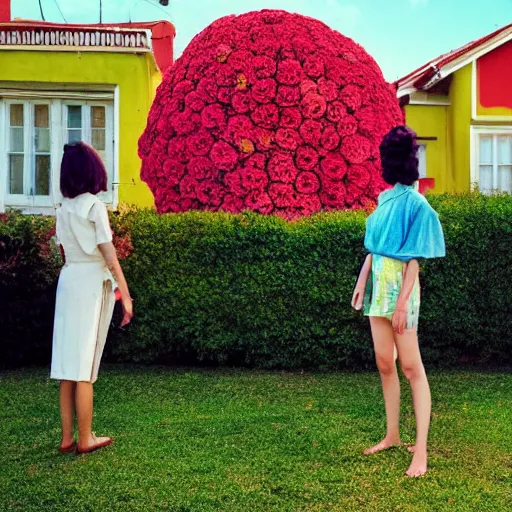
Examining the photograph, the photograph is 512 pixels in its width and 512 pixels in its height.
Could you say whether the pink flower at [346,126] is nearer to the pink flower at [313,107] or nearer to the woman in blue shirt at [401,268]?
the pink flower at [313,107]

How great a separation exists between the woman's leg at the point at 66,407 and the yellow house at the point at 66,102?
9.02 meters

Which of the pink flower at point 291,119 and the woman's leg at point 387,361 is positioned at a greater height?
the pink flower at point 291,119

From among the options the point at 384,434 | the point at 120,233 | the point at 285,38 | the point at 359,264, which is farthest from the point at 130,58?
the point at 384,434

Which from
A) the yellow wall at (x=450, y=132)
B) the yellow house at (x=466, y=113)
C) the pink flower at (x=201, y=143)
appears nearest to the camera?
the pink flower at (x=201, y=143)

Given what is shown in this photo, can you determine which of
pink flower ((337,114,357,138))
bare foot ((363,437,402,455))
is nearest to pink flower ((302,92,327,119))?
pink flower ((337,114,357,138))

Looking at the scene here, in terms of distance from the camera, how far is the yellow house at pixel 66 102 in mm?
14148

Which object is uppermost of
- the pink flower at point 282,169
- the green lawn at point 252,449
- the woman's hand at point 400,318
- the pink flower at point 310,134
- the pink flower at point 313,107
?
the pink flower at point 313,107

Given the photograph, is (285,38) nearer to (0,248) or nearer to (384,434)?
(0,248)

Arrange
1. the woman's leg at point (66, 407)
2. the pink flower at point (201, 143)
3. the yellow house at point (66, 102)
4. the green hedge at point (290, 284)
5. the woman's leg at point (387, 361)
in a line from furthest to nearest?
the yellow house at point (66, 102), the pink flower at point (201, 143), the green hedge at point (290, 284), the woman's leg at point (66, 407), the woman's leg at point (387, 361)

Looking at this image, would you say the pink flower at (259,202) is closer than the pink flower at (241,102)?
Yes

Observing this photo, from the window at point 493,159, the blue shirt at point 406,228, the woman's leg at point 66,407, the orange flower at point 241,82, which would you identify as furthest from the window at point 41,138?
the blue shirt at point 406,228

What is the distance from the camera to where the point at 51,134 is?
Answer: 14453 mm

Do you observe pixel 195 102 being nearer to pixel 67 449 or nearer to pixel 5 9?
pixel 67 449

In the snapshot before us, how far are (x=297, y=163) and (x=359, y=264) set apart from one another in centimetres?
142
